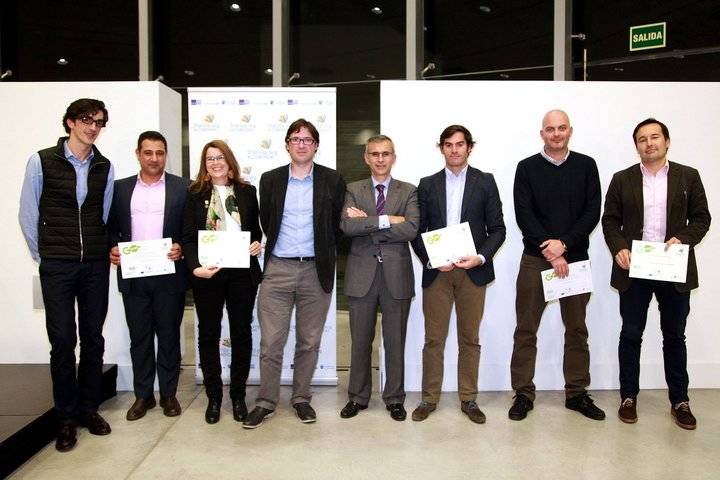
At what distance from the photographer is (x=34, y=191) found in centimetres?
301

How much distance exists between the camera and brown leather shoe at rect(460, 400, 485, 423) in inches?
134

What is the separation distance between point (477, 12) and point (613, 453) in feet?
13.9

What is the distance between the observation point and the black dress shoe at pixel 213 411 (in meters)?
3.40

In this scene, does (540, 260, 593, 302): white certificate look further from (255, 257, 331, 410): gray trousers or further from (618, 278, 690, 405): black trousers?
(255, 257, 331, 410): gray trousers

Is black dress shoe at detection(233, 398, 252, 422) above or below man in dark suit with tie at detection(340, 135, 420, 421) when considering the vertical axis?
below

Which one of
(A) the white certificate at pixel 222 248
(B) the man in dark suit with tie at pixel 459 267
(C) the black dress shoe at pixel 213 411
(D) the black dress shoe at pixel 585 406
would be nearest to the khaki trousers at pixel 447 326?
(B) the man in dark suit with tie at pixel 459 267

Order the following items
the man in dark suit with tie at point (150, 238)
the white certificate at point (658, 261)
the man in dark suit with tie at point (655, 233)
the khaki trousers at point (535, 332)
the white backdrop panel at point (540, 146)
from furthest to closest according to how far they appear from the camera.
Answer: the white backdrop panel at point (540, 146), the khaki trousers at point (535, 332), the man in dark suit with tie at point (150, 238), the man in dark suit with tie at point (655, 233), the white certificate at point (658, 261)

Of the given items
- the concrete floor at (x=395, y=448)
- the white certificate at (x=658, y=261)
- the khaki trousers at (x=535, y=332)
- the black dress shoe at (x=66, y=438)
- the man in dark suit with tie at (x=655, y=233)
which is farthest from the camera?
the khaki trousers at (x=535, y=332)

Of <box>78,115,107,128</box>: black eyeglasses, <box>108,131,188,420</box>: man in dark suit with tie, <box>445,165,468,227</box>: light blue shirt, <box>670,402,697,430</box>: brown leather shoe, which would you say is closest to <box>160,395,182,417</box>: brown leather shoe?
<box>108,131,188,420</box>: man in dark suit with tie

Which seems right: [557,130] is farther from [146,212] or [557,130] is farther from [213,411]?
[213,411]

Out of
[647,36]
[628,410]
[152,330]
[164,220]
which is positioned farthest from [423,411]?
[647,36]

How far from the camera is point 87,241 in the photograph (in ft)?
10.1

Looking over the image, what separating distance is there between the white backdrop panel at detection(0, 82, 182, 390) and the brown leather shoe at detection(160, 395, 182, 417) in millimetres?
627

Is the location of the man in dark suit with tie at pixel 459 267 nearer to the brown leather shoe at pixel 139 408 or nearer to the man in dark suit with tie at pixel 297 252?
the man in dark suit with tie at pixel 297 252
